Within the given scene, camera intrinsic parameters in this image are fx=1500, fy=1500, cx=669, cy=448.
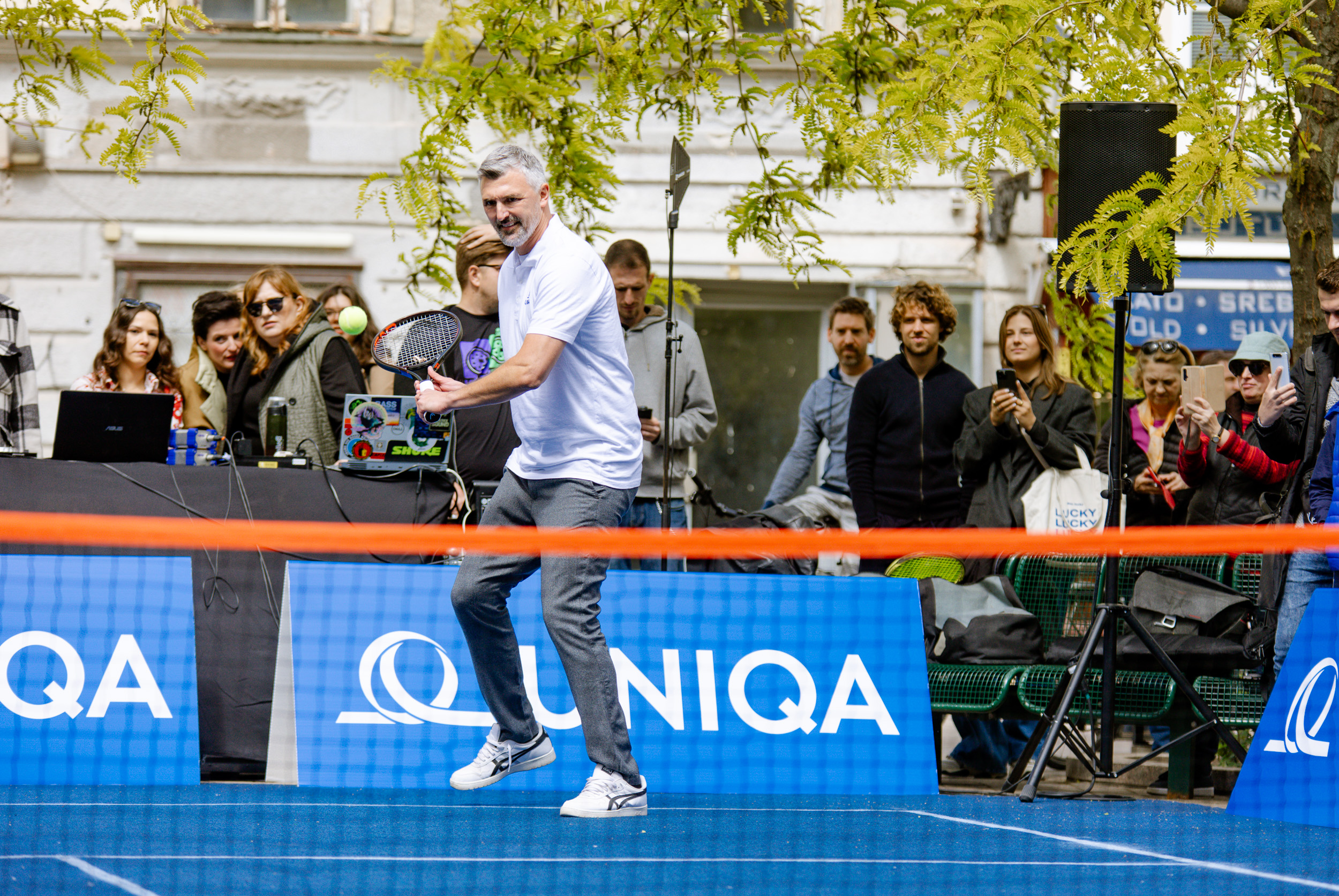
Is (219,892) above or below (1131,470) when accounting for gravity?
below

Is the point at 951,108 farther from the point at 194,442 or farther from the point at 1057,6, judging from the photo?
the point at 194,442

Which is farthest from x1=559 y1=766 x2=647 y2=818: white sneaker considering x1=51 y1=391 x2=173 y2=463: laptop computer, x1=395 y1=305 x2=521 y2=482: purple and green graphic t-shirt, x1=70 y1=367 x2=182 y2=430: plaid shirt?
x1=70 y1=367 x2=182 y2=430: plaid shirt

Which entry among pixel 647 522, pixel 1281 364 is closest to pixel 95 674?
pixel 647 522

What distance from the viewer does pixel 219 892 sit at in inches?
147

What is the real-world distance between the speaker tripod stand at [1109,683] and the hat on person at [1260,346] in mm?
1245

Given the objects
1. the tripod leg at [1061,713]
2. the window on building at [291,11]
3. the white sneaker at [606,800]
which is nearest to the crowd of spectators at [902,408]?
the tripod leg at [1061,713]

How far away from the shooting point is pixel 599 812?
491 cm

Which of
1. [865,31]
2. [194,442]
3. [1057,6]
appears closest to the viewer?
[1057,6]

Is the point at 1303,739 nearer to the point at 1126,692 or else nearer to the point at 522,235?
the point at 1126,692

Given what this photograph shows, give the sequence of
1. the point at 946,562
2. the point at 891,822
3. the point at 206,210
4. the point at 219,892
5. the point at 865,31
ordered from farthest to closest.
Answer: the point at 206,210
the point at 865,31
the point at 946,562
the point at 891,822
the point at 219,892

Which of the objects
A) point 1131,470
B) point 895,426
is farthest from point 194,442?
point 1131,470

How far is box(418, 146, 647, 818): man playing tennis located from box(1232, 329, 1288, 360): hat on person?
378 cm

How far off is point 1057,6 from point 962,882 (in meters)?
3.90

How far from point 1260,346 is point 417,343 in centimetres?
437
